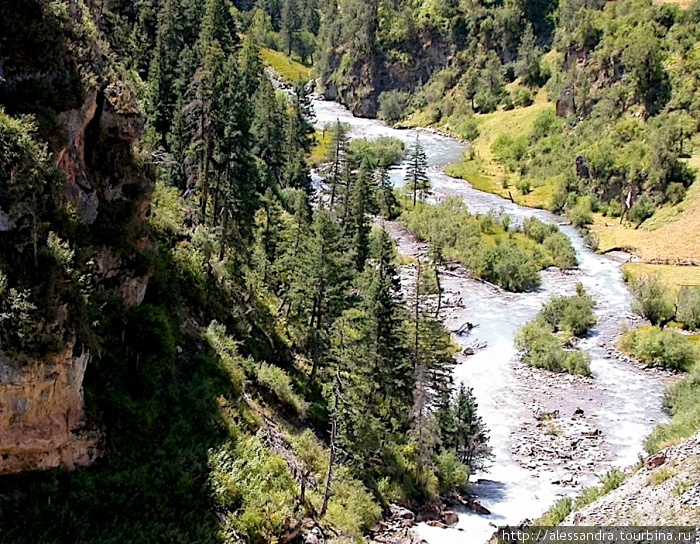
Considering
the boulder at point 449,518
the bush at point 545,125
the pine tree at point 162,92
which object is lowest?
the boulder at point 449,518

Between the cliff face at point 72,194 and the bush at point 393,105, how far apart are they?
397 feet

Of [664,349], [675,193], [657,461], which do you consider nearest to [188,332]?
[657,461]

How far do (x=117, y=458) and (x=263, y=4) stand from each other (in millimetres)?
179796

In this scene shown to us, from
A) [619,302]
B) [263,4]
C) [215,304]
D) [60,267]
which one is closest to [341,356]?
[215,304]

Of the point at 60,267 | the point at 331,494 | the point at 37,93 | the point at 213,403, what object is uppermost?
the point at 37,93

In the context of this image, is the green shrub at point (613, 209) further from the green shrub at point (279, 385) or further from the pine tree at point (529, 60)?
the green shrub at point (279, 385)

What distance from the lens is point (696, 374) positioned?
4222 cm

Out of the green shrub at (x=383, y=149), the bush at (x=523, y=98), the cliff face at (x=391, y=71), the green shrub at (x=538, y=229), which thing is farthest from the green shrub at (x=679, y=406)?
the cliff face at (x=391, y=71)

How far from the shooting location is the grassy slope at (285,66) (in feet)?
493

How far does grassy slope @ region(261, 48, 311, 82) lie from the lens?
150 metres

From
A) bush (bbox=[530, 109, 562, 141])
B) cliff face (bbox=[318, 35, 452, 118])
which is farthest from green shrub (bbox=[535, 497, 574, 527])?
cliff face (bbox=[318, 35, 452, 118])

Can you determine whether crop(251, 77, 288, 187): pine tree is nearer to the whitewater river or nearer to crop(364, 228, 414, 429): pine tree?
the whitewater river

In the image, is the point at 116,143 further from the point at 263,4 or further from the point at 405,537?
the point at 263,4

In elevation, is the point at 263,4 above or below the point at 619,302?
above
